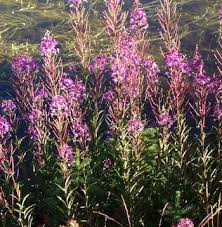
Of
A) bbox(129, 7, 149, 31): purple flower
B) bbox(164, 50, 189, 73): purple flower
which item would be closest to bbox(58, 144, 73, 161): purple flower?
bbox(164, 50, 189, 73): purple flower

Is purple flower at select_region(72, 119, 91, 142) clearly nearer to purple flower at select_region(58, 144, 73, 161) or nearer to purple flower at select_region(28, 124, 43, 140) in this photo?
purple flower at select_region(58, 144, 73, 161)

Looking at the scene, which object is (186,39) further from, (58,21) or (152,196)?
(152,196)

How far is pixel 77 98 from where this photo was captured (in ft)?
25.7

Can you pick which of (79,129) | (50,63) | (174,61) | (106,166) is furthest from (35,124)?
(174,61)

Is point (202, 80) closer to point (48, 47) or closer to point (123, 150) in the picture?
point (123, 150)

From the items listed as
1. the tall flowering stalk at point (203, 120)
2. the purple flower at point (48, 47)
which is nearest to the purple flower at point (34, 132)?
the purple flower at point (48, 47)

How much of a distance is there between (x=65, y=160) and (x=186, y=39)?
10372 millimetres

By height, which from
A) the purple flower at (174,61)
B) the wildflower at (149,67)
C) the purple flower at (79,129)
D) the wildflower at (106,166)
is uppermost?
the purple flower at (174,61)

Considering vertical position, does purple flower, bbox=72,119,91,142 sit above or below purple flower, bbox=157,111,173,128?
below

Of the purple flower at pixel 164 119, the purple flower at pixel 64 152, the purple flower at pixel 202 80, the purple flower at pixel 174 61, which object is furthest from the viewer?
the purple flower at pixel 164 119

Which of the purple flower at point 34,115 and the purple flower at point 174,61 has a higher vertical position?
the purple flower at point 174,61

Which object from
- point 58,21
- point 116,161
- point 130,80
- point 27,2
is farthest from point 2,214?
point 27,2

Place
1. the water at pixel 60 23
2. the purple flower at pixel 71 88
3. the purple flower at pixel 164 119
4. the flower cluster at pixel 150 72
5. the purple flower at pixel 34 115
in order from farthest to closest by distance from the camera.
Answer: the water at pixel 60 23
the purple flower at pixel 34 115
the flower cluster at pixel 150 72
the purple flower at pixel 71 88
the purple flower at pixel 164 119

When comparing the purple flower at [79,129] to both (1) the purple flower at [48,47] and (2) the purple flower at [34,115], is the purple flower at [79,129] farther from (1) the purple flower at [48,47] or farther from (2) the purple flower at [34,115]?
(1) the purple flower at [48,47]
